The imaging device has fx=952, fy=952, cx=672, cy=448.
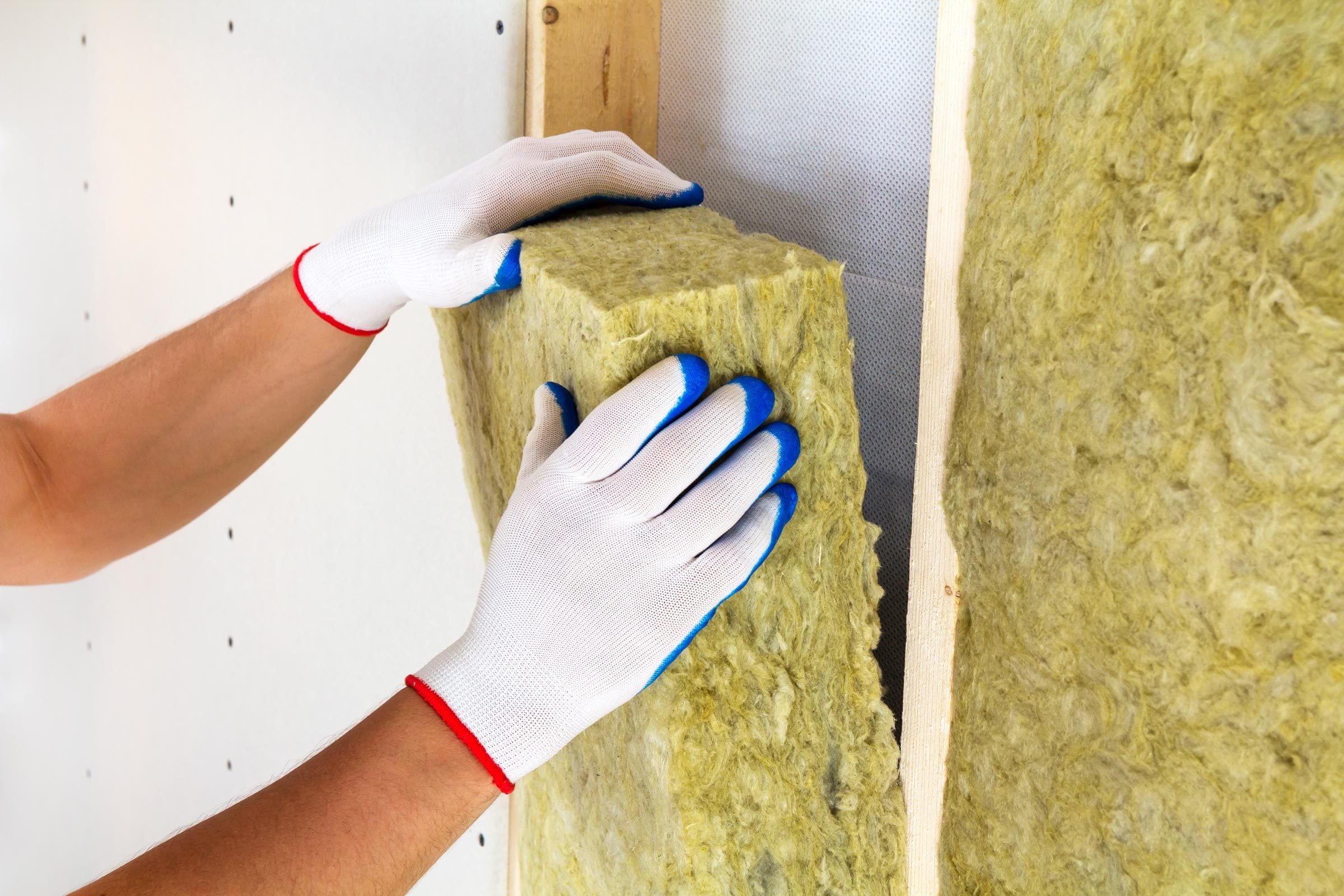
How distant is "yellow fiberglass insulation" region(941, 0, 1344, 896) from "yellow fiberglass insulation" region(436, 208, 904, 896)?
131mm

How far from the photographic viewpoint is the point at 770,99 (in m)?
1.34

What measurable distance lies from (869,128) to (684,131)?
1.11 feet

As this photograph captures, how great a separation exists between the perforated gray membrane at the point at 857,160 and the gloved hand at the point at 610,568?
434mm

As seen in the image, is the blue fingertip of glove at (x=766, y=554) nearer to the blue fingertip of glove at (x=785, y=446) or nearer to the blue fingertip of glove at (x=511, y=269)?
the blue fingertip of glove at (x=785, y=446)

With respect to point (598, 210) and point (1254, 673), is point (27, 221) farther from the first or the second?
Answer: point (1254, 673)

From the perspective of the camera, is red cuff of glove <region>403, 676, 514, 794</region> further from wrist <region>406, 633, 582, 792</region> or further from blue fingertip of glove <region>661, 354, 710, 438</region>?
blue fingertip of glove <region>661, 354, 710, 438</region>

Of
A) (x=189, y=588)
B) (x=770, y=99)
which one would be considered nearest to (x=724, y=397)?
(x=770, y=99)

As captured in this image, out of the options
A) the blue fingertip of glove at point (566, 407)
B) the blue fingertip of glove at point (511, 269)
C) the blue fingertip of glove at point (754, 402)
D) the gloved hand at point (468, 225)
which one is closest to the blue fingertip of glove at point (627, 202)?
the gloved hand at point (468, 225)

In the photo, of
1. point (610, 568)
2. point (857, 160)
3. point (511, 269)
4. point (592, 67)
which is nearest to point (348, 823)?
point (610, 568)

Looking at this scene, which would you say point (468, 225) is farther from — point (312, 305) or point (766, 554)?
point (766, 554)

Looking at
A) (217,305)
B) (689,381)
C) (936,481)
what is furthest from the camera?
(217,305)

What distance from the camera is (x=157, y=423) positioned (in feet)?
4.11

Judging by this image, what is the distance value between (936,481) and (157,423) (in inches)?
39.1

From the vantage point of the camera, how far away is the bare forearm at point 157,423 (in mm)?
1220
